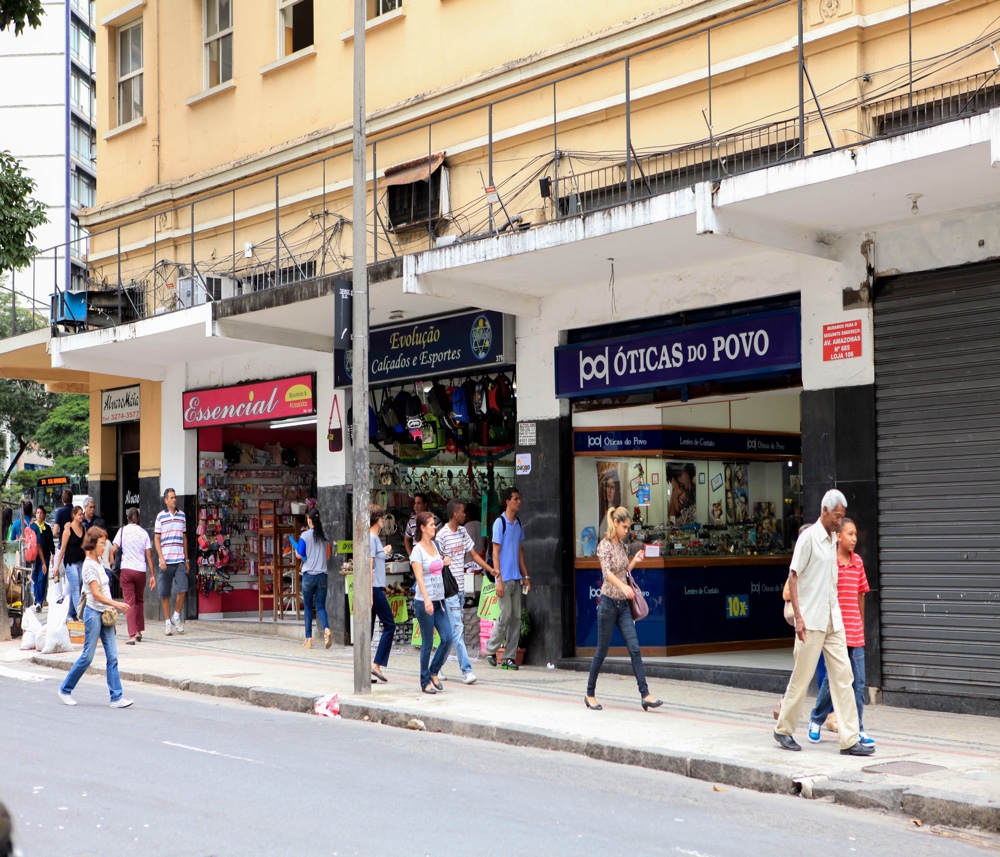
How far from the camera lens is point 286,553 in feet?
59.6

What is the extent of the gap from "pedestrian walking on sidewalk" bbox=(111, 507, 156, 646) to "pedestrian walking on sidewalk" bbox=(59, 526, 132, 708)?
5.04 m

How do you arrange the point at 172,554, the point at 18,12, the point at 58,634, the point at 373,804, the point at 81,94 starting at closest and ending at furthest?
1. the point at 373,804
2. the point at 18,12
3. the point at 58,634
4. the point at 172,554
5. the point at 81,94

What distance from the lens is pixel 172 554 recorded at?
17219mm

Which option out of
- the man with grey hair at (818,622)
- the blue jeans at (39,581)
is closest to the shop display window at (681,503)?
the man with grey hair at (818,622)

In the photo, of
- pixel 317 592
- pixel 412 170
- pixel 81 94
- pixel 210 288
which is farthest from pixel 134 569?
pixel 81 94

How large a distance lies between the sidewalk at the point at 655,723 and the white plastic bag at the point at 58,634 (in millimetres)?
297

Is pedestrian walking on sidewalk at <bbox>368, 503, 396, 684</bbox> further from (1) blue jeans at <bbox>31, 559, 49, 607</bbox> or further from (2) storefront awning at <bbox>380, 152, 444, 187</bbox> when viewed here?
(1) blue jeans at <bbox>31, 559, 49, 607</bbox>

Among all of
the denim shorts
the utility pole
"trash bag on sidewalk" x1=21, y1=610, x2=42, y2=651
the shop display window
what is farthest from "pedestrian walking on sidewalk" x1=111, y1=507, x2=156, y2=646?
the shop display window

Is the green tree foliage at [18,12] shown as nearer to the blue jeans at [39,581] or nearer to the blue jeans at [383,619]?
the blue jeans at [383,619]

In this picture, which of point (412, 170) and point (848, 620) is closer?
point (848, 620)

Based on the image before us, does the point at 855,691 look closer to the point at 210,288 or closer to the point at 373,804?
the point at 373,804

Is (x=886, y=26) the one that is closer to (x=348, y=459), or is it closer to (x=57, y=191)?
(x=348, y=459)

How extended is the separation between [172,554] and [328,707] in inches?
278

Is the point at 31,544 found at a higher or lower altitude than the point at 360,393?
lower
